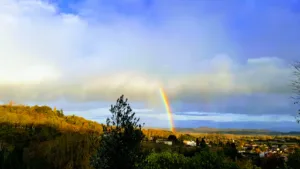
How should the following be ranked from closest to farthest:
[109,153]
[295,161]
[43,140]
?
[109,153] → [295,161] → [43,140]

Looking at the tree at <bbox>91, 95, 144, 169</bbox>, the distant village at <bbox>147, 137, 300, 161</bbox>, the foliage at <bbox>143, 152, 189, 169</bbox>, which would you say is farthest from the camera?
the distant village at <bbox>147, 137, 300, 161</bbox>

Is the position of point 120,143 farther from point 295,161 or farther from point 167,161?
point 295,161

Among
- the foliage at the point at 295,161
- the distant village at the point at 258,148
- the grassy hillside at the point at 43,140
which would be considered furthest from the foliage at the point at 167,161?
the distant village at the point at 258,148

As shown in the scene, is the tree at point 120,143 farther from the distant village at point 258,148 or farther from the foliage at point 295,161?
the distant village at point 258,148

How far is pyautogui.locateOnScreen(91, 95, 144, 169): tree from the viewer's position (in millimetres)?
13539

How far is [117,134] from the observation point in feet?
46.0

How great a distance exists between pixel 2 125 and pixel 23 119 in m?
14.1

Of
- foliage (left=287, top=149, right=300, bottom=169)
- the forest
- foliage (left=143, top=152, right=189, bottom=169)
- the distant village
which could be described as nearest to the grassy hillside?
the forest

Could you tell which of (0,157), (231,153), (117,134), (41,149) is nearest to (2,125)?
(41,149)

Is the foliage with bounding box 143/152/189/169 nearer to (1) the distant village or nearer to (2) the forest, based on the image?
(2) the forest

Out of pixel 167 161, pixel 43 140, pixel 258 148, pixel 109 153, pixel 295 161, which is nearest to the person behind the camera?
pixel 109 153

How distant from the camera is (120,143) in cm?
1384

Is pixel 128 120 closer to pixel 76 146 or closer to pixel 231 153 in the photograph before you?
pixel 76 146

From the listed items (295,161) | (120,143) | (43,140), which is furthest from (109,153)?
(43,140)
